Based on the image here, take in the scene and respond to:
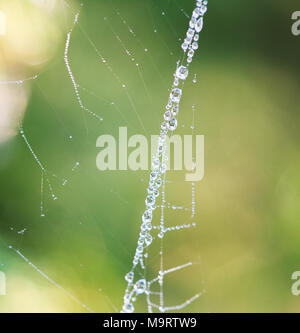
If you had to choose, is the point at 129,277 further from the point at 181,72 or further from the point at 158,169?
the point at 181,72

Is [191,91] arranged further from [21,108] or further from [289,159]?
[21,108]

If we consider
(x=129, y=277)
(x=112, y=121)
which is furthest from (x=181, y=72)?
(x=129, y=277)

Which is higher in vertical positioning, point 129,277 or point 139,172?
point 139,172

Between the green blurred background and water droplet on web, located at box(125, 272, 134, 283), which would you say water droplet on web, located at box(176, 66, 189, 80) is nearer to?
the green blurred background

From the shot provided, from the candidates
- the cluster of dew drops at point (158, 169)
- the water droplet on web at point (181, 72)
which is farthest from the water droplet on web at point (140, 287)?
the water droplet on web at point (181, 72)

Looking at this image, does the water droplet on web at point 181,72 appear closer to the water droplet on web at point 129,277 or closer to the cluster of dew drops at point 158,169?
the cluster of dew drops at point 158,169

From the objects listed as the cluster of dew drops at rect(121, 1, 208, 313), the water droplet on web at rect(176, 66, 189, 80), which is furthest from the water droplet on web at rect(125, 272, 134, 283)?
the water droplet on web at rect(176, 66, 189, 80)

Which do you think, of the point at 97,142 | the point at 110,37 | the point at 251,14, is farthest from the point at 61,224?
the point at 251,14
